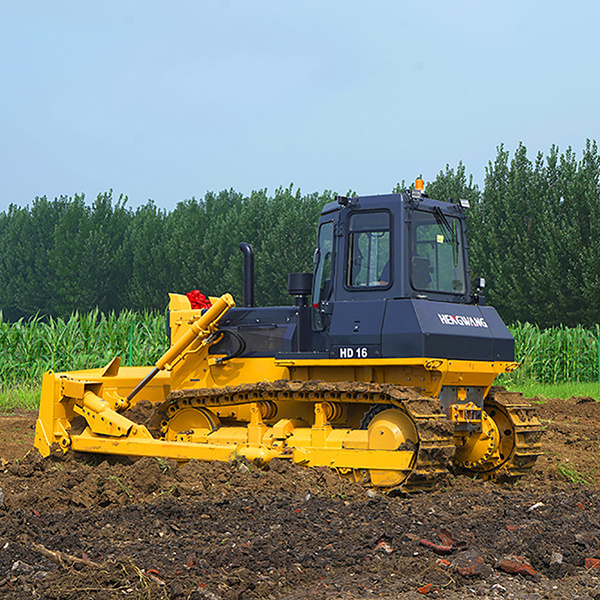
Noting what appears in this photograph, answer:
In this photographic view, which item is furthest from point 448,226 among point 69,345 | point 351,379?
point 69,345

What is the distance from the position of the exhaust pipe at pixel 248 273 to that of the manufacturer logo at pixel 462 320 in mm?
2504

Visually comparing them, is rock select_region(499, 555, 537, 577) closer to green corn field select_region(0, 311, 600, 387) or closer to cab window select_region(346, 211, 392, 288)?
cab window select_region(346, 211, 392, 288)

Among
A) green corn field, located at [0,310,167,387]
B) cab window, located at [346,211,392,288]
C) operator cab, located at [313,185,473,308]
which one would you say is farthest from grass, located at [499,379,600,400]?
cab window, located at [346,211,392,288]

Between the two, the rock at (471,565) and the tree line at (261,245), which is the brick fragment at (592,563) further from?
the tree line at (261,245)

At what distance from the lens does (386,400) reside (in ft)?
27.6

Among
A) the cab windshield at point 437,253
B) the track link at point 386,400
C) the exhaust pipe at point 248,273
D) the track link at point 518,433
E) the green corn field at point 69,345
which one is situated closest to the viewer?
the track link at point 386,400

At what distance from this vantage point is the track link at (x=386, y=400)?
795cm

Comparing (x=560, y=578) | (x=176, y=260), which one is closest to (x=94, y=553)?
(x=560, y=578)

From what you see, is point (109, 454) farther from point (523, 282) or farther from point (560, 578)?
point (523, 282)

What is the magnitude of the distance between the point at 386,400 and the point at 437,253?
74.8 inches

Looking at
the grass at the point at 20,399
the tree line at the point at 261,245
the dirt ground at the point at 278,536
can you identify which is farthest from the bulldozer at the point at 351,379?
the tree line at the point at 261,245

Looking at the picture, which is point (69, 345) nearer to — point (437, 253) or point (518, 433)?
point (437, 253)

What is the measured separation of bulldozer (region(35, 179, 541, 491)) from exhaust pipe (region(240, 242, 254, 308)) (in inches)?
1.1

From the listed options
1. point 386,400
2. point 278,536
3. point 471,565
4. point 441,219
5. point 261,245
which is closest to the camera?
point 471,565
